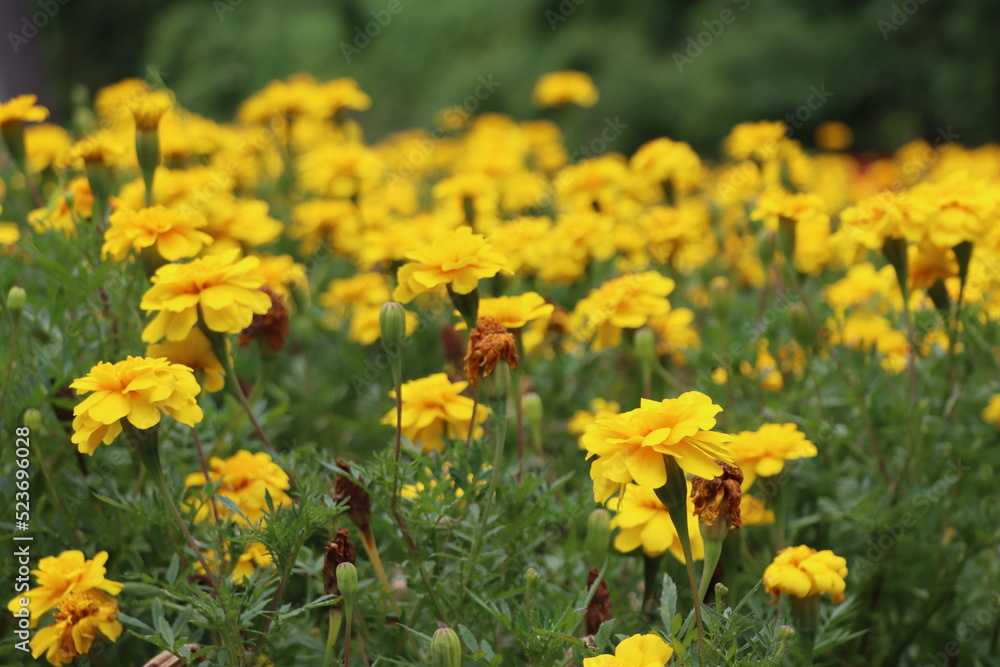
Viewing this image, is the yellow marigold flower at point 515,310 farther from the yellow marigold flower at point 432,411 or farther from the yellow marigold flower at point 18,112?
the yellow marigold flower at point 18,112

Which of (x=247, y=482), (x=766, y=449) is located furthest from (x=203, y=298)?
(x=766, y=449)

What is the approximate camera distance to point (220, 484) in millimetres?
1087

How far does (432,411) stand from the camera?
3.69 ft

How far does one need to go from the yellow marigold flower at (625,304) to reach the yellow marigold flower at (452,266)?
0.82 ft

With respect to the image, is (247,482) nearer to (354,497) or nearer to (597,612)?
(354,497)

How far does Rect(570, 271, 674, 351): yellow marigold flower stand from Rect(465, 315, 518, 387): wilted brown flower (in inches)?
11.4

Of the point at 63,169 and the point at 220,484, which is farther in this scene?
the point at 63,169

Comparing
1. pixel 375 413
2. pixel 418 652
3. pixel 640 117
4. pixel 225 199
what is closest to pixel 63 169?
pixel 225 199

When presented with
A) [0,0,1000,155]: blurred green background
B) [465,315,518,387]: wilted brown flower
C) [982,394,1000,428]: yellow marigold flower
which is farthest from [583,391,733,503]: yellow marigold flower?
[0,0,1000,155]: blurred green background

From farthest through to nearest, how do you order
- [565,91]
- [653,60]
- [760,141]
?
[653,60] → [565,91] → [760,141]

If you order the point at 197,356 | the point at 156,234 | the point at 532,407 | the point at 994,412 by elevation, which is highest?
the point at 156,234

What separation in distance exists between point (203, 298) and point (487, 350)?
31 centimetres

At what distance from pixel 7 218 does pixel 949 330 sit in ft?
5.89

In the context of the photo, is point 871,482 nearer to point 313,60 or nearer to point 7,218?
point 7,218
